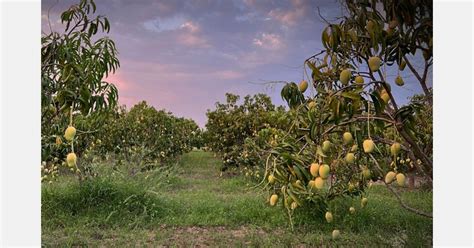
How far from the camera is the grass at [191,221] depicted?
2314mm

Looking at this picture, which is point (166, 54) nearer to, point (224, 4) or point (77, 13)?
point (224, 4)

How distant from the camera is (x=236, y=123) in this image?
5121 millimetres

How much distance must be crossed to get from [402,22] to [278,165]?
464mm

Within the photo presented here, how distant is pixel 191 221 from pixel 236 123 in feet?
8.23

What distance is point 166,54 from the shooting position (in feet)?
9.80

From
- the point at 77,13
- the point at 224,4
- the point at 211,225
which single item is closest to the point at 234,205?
the point at 211,225

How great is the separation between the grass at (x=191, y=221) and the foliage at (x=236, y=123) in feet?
5.50
